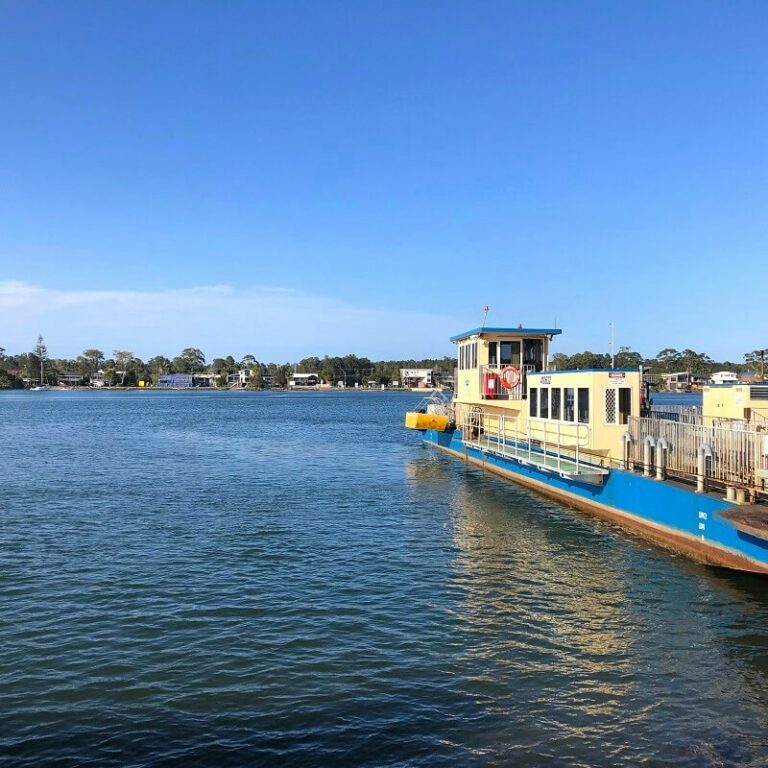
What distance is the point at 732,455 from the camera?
1573 cm

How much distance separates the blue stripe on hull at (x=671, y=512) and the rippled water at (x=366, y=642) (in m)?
0.48

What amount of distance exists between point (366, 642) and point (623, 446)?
1180 centimetres

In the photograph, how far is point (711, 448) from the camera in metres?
16.0

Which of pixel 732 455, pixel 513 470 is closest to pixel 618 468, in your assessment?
pixel 732 455

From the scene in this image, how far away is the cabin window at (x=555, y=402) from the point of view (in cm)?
2439

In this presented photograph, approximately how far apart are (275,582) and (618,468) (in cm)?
1116

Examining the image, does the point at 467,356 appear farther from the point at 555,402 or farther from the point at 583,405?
the point at 583,405

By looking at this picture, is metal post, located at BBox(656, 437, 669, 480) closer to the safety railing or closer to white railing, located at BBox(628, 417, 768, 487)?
white railing, located at BBox(628, 417, 768, 487)

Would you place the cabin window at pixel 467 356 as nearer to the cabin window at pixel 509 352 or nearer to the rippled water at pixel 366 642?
the cabin window at pixel 509 352

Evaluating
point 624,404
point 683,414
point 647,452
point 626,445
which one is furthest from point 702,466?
point 683,414

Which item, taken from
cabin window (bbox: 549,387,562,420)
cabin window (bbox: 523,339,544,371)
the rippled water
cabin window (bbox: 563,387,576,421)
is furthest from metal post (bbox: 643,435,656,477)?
cabin window (bbox: 523,339,544,371)

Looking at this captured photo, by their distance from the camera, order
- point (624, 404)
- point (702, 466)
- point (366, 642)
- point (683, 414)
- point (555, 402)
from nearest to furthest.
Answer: point (366, 642) < point (702, 466) < point (624, 404) < point (683, 414) < point (555, 402)

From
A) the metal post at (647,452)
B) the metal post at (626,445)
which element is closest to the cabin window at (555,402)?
the metal post at (626,445)

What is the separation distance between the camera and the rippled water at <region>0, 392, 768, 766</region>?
801 cm
